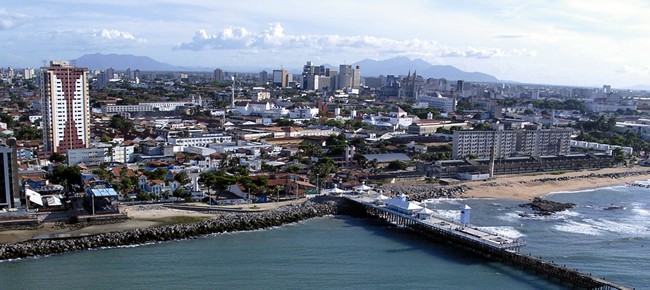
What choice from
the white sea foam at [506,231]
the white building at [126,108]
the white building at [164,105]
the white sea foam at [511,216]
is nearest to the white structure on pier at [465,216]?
the white sea foam at [506,231]

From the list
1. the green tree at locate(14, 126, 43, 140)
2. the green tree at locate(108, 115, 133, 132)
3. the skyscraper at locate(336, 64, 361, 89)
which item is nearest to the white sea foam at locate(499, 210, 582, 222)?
the green tree at locate(108, 115, 133, 132)

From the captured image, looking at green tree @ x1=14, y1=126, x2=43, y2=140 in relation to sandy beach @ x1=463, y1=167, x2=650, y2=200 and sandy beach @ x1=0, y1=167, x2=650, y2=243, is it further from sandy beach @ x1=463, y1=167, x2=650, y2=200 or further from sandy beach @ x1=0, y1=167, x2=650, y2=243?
sandy beach @ x1=463, y1=167, x2=650, y2=200

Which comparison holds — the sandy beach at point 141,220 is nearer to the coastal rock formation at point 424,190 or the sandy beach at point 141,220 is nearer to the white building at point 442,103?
the coastal rock formation at point 424,190

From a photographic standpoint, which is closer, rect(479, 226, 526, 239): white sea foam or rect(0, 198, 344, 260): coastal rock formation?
rect(0, 198, 344, 260): coastal rock formation

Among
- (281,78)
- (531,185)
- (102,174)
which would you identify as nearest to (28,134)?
(102,174)

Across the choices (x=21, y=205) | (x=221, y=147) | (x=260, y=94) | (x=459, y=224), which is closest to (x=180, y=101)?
(x=260, y=94)

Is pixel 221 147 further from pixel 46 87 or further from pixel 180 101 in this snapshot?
pixel 180 101
